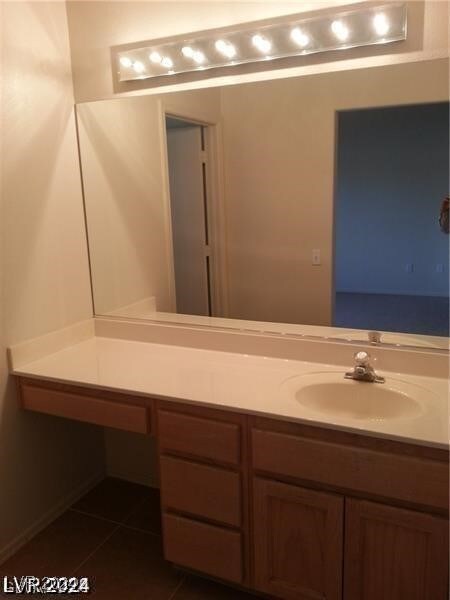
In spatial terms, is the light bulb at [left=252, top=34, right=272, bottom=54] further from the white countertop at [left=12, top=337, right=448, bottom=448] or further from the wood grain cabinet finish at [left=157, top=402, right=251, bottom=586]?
the wood grain cabinet finish at [left=157, top=402, right=251, bottom=586]

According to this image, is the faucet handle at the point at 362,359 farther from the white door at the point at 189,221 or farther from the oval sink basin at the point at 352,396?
the white door at the point at 189,221

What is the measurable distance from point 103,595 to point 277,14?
7.57 feet

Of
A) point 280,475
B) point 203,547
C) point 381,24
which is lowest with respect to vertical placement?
point 203,547

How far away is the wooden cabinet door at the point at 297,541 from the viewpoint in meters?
1.49

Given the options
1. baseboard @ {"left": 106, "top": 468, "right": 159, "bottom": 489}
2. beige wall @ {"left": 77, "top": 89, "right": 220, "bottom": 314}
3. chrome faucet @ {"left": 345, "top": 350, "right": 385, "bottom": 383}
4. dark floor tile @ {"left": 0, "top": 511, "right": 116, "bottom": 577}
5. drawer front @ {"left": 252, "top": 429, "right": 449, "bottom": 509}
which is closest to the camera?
drawer front @ {"left": 252, "top": 429, "right": 449, "bottom": 509}

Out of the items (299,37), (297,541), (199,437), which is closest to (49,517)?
(199,437)

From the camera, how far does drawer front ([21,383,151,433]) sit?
1746 millimetres

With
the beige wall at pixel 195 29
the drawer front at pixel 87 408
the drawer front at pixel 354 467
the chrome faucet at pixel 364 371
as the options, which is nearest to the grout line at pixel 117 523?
the drawer front at pixel 87 408

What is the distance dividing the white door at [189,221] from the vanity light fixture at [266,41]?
32 cm

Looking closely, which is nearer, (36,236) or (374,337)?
(374,337)

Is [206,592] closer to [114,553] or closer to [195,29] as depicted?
[114,553]

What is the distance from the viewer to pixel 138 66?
6.71 ft

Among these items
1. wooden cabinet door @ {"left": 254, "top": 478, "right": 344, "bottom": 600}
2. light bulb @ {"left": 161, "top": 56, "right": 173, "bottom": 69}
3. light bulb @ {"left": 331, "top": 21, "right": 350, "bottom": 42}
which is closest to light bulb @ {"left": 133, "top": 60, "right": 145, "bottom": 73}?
light bulb @ {"left": 161, "top": 56, "right": 173, "bottom": 69}

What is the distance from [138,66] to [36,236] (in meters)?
0.86
